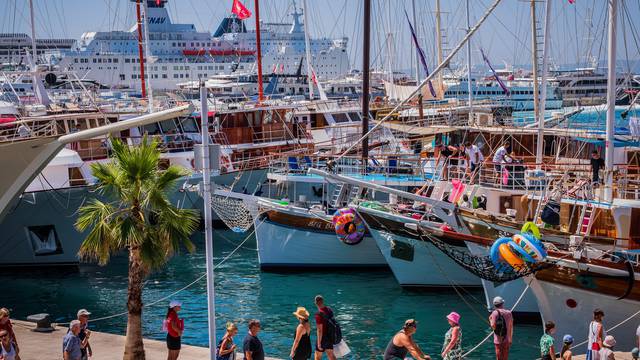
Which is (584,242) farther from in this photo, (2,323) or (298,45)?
(298,45)

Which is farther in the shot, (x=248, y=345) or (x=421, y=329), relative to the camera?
(x=421, y=329)

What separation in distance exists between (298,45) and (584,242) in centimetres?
11876

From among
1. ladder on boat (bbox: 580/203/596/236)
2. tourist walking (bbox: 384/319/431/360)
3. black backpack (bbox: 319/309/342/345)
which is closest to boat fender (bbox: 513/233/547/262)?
ladder on boat (bbox: 580/203/596/236)

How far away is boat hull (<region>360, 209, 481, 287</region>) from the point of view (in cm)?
2733

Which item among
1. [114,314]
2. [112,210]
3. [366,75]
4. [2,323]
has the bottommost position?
[114,314]

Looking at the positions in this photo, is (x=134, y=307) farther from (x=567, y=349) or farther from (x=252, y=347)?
(x=567, y=349)

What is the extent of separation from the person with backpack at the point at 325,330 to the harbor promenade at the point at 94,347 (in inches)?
80.5

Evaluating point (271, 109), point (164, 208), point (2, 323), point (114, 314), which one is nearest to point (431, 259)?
point (114, 314)

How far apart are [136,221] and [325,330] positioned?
155 inches

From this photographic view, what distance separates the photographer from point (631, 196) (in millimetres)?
22719

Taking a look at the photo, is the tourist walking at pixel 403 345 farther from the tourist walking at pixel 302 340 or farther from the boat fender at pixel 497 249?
the boat fender at pixel 497 249

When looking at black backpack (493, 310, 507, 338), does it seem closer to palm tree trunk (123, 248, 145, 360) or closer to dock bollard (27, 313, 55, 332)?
palm tree trunk (123, 248, 145, 360)

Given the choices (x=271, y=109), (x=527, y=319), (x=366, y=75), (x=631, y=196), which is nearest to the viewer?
(x=631, y=196)

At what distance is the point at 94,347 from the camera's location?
63.8 feet
